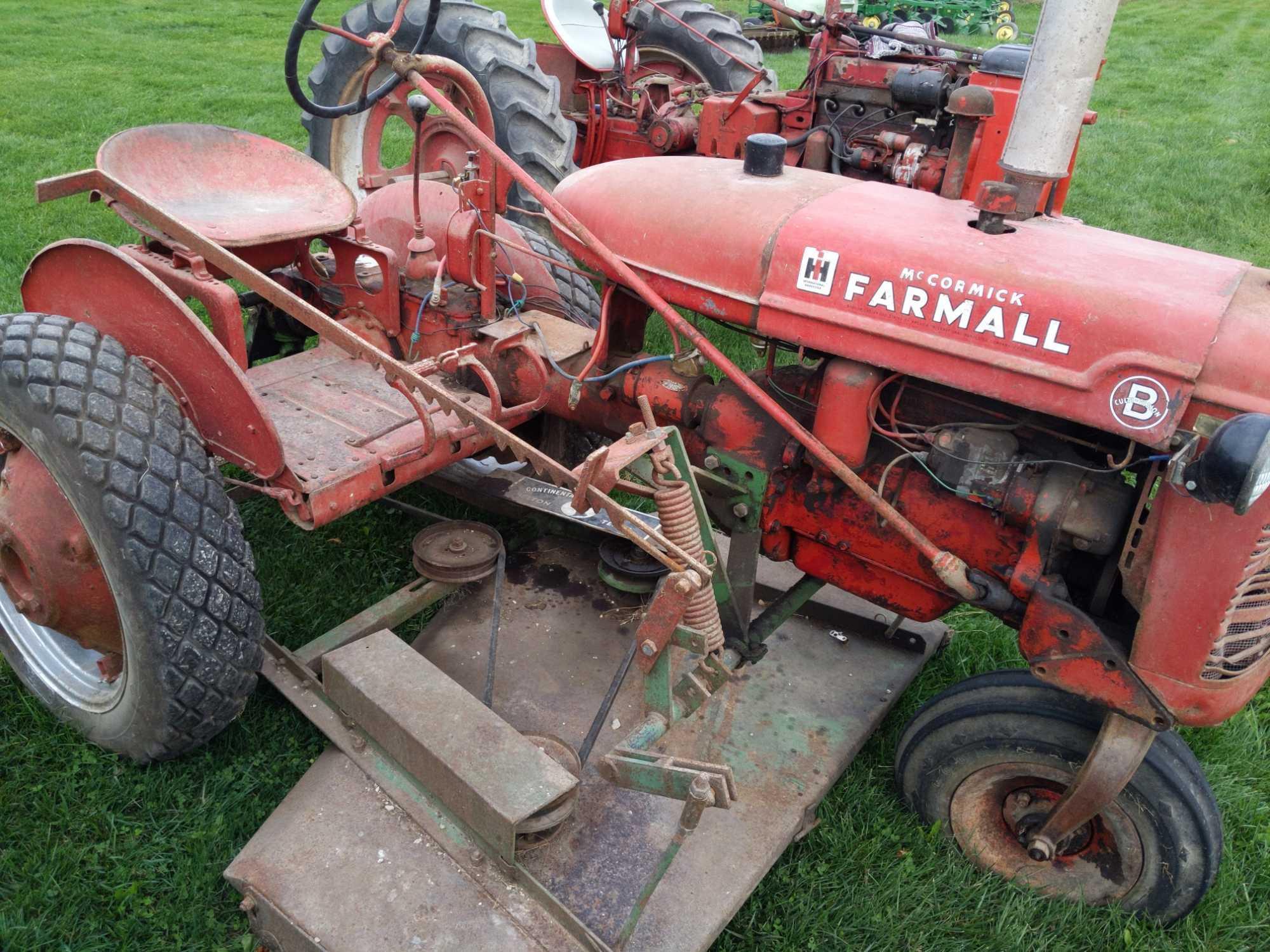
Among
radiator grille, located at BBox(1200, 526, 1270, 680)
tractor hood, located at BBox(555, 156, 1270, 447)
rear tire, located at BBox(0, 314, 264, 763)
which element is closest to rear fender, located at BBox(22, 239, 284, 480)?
rear tire, located at BBox(0, 314, 264, 763)

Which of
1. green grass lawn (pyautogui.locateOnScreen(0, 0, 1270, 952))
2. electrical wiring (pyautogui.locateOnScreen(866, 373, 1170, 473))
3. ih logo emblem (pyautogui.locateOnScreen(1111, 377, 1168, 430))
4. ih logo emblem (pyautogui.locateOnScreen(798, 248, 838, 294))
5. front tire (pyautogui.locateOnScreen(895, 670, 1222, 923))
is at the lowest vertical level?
green grass lawn (pyautogui.locateOnScreen(0, 0, 1270, 952))

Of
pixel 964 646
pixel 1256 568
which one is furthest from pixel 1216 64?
pixel 1256 568

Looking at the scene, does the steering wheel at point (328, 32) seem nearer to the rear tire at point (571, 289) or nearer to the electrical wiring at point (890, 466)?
the rear tire at point (571, 289)

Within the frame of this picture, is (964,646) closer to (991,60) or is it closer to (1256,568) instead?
(1256,568)

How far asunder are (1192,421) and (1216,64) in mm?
15172

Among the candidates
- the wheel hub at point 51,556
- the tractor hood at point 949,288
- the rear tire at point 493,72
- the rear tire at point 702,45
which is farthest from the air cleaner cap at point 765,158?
the rear tire at point 702,45

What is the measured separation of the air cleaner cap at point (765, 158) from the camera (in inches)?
94.0

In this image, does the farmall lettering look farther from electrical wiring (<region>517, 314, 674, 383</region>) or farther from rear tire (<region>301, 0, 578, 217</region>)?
rear tire (<region>301, 0, 578, 217</region>)

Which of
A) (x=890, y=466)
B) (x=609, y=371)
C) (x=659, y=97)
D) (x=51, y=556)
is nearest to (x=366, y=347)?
(x=609, y=371)

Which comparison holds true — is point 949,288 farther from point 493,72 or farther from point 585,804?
point 493,72

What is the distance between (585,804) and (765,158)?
61.5 inches

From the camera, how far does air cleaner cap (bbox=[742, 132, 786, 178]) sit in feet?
7.84

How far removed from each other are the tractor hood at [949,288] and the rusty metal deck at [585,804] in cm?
109

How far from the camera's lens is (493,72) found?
16.8 feet
